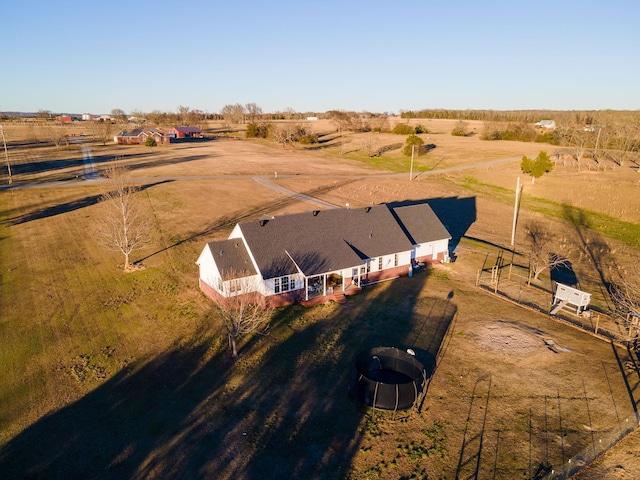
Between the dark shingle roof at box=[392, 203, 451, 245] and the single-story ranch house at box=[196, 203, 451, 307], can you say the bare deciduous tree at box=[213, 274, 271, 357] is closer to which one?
the single-story ranch house at box=[196, 203, 451, 307]

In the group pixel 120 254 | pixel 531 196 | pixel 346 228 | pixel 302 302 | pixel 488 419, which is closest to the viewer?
pixel 488 419

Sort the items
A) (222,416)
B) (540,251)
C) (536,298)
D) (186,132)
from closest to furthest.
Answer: (222,416), (536,298), (540,251), (186,132)

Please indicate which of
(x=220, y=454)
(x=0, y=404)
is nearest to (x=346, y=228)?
(x=220, y=454)

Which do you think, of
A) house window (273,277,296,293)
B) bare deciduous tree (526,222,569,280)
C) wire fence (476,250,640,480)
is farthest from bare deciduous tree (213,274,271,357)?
bare deciduous tree (526,222,569,280)

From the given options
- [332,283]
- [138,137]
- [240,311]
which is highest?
[138,137]

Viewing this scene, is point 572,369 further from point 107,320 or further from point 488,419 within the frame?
point 107,320

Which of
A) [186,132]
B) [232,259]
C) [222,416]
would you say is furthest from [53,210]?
[186,132]

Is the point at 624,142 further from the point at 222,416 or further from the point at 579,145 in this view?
the point at 222,416
